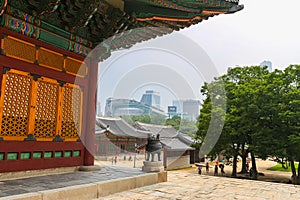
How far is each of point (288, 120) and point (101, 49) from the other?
14.6m

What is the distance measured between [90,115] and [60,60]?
1.82m

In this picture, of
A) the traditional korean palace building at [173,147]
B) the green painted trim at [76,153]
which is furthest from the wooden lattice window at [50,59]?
the traditional korean palace building at [173,147]

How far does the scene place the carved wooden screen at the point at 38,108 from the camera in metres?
5.88

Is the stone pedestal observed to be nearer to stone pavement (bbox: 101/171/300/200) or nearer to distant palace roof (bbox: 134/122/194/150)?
stone pavement (bbox: 101/171/300/200)

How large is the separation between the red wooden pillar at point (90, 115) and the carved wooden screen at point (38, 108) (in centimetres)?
29

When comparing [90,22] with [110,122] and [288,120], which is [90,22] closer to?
[288,120]

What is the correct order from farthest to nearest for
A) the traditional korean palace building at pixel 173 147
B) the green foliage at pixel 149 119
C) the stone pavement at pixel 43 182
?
the traditional korean palace building at pixel 173 147, the green foliage at pixel 149 119, the stone pavement at pixel 43 182

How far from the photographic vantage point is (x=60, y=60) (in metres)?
7.01

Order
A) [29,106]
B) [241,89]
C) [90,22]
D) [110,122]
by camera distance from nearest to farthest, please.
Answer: [29,106] < [90,22] < [241,89] < [110,122]

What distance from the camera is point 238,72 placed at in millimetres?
24219

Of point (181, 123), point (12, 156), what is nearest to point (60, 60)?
point (12, 156)

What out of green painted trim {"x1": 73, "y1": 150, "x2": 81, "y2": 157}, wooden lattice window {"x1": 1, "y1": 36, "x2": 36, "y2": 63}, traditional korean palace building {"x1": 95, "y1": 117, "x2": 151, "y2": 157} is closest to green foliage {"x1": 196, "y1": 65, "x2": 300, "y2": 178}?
traditional korean palace building {"x1": 95, "y1": 117, "x2": 151, "y2": 157}

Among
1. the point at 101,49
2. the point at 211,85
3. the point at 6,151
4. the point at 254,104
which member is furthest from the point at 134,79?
the point at 211,85

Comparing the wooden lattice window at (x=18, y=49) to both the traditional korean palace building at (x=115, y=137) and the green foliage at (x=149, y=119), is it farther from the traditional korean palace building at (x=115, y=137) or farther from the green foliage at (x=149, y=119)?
the traditional korean palace building at (x=115, y=137)
